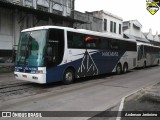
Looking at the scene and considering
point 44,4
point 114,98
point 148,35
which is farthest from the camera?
point 148,35

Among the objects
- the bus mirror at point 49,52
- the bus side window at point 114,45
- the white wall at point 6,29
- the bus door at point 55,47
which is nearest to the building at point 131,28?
the bus side window at point 114,45

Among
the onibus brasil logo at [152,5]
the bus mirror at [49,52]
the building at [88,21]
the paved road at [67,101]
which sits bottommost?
the paved road at [67,101]

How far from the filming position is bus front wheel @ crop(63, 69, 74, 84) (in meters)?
12.0

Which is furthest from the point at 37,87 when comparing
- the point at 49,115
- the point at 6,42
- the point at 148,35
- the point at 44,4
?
the point at 148,35

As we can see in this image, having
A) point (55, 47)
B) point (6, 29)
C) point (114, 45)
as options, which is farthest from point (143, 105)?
point (6, 29)

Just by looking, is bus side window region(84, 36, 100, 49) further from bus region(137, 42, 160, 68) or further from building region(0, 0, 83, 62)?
bus region(137, 42, 160, 68)

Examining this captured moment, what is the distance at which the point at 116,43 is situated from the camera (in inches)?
673

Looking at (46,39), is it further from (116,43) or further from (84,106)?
(116,43)

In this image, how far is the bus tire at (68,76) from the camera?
12.0 meters

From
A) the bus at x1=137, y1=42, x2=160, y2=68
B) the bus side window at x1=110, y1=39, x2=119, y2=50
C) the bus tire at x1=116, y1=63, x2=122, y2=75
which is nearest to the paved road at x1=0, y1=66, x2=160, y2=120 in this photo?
the bus side window at x1=110, y1=39, x2=119, y2=50

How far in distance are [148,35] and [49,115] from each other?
57349 mm

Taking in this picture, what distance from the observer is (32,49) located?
11.0m

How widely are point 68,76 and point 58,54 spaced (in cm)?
159

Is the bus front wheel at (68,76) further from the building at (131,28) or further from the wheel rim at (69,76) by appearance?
the building at (131,28)
